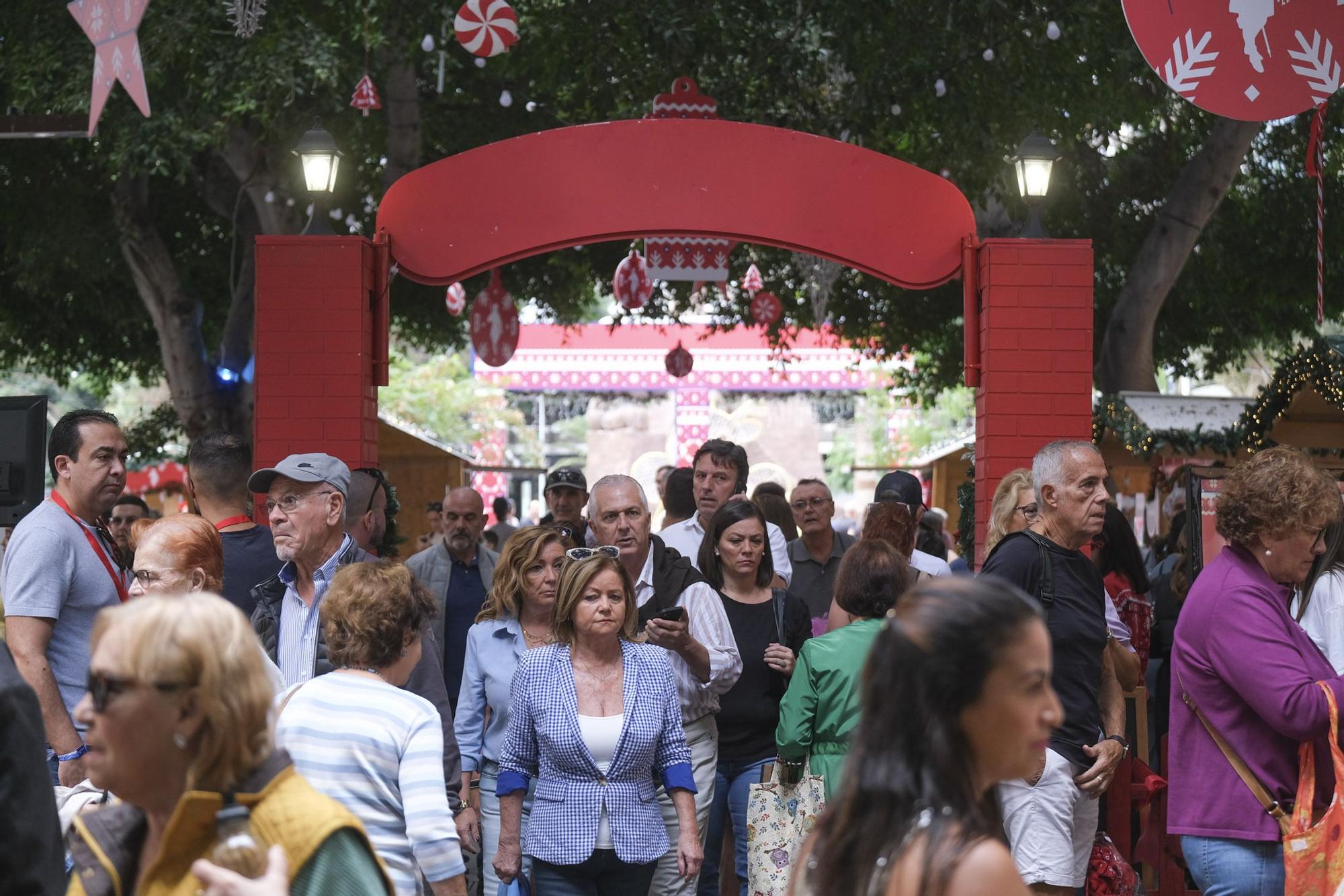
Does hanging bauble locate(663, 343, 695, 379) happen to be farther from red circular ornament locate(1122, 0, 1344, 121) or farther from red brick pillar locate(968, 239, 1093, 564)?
red circular ornament locate(1122, 0, 1344, 121)

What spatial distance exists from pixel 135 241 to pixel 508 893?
12032mm

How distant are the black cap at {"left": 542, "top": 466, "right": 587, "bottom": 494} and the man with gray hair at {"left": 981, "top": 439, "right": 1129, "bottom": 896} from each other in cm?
388

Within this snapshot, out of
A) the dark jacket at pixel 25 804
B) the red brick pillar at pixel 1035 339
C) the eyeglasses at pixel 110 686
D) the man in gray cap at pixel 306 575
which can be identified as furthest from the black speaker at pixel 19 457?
the red brick pillar at pixel 1035 339

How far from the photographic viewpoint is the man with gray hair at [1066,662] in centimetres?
484

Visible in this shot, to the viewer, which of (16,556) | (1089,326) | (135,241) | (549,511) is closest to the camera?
(16,556)

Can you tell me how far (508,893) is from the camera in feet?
16.7

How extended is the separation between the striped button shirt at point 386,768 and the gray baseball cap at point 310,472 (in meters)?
1.47

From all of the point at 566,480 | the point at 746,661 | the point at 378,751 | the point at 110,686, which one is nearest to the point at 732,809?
the point at 746,661

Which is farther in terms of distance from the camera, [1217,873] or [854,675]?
[854,675]

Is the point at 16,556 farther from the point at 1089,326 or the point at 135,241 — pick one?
the point at 135,241

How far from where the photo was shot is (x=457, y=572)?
8133 millimetres

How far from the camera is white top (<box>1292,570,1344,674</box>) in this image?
4547 mm

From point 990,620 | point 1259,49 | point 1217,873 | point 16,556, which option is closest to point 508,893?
point 16,556

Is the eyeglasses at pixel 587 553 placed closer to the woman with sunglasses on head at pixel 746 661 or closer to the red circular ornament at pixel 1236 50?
the woman with sunglasses on head at pixel 746 661
